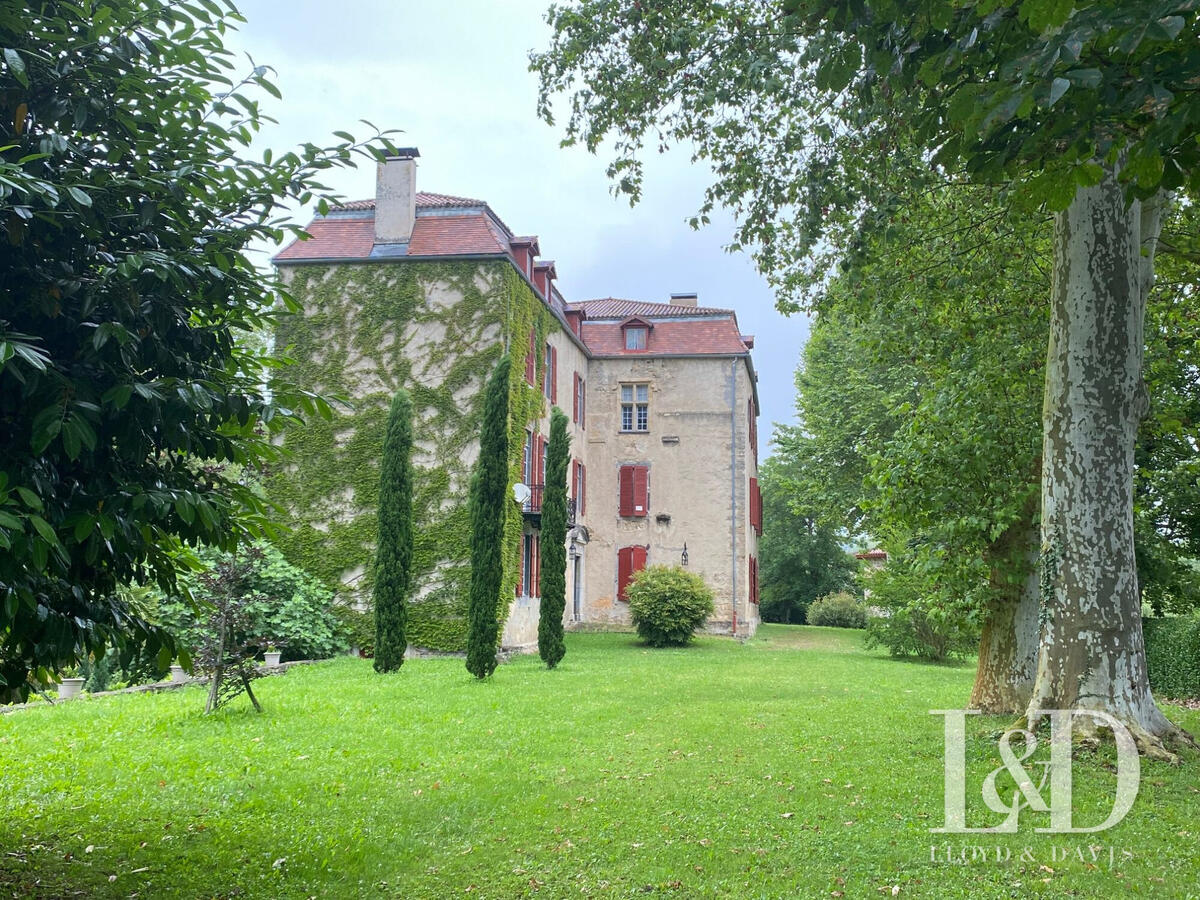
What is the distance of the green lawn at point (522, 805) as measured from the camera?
4.61 m

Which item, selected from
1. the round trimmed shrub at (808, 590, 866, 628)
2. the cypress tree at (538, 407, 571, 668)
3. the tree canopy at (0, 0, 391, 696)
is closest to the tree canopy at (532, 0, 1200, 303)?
the tree canopy at (0, 0, 391, 696)

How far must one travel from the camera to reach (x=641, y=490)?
86.1 ft

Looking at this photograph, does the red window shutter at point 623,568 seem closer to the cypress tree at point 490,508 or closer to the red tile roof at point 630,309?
the red tile roof at point 630,309

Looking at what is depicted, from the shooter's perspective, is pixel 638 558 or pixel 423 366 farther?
pixel 638 558

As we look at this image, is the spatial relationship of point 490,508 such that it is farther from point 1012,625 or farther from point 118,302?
point 118,302

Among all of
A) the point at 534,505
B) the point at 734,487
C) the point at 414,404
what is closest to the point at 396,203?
the point at 414,404

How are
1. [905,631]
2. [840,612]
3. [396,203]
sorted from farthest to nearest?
1. [840,612]
2. [905,631]
3. [396,203]

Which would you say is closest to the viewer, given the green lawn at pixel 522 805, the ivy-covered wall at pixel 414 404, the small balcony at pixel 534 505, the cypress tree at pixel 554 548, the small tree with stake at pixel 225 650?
the green lawn at pixel 522 805

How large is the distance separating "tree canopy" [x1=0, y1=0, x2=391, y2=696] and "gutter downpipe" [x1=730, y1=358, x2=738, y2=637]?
22372 mm

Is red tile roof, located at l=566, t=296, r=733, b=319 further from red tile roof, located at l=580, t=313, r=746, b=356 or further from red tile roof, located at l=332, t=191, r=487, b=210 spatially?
red tile roof, located at l=332, t=191, r=487, b=210

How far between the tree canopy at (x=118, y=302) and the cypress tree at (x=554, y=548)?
12.0m

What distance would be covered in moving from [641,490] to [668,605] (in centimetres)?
565

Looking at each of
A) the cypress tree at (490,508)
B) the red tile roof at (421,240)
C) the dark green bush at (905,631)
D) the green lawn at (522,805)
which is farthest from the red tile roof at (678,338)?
the green lawn at (522,805)

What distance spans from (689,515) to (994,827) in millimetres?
20919
